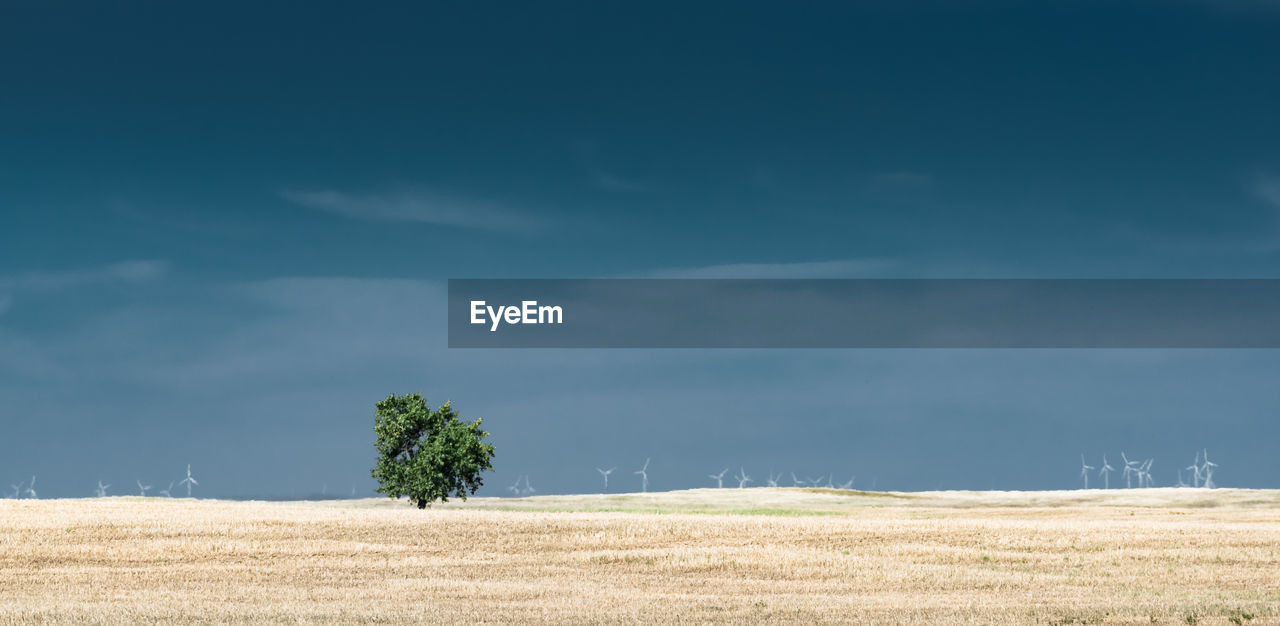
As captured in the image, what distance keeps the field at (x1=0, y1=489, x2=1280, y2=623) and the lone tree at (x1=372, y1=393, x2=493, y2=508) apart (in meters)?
18.9

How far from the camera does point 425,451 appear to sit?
78375 millimetres

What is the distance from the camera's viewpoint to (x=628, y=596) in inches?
1232

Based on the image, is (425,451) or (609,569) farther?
(425,451)

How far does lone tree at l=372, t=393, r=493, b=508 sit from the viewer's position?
256 feet

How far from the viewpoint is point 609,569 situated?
4022 cm

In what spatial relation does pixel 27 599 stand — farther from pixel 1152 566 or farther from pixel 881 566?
pixel 1152 566

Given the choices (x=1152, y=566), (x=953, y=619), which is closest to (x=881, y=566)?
(x=1152, y=566)

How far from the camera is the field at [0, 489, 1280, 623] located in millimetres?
27172

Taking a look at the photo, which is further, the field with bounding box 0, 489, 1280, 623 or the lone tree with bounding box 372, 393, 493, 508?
the lone tree with bounding box 372, 393, 493, 508

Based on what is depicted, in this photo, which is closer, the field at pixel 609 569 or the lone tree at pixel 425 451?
the field at pixel 609 569

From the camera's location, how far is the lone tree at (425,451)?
78125mm

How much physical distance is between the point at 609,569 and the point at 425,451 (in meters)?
40.1

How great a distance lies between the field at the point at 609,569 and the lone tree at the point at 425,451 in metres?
18.9

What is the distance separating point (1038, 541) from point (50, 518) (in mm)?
39150
